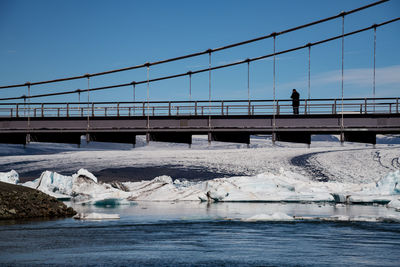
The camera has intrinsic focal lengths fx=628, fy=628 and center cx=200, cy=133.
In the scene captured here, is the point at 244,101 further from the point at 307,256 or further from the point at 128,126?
the point at 307,256

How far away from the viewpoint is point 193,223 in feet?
63.0

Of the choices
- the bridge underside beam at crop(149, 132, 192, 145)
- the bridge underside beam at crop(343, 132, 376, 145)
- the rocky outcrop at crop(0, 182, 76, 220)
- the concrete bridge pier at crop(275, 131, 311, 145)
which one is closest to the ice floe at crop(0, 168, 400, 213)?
the concrete bridge pier at crop(275, 131, 311, 145)

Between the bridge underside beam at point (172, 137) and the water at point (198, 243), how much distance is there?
82.1 feet

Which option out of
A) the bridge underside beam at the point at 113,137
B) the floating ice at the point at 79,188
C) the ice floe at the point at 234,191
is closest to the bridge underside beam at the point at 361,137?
the ice floe at the point at 234,191

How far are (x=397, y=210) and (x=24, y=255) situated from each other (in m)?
17.8

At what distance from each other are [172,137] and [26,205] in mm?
26218

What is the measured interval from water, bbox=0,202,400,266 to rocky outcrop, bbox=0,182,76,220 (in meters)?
1.35

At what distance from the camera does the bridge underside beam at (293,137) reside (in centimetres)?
4320

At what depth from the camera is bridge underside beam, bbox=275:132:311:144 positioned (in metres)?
43.2

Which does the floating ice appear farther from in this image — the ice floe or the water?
the water

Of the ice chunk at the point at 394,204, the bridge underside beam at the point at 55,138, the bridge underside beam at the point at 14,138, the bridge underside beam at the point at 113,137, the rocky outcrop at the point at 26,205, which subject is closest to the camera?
the rocky outcrop at the point at 26,205

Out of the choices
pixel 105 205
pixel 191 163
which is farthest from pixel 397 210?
pixel 191 163

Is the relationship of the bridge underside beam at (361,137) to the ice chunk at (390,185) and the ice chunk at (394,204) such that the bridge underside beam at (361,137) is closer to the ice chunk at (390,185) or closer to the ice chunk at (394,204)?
the ice chunk at (390,185)

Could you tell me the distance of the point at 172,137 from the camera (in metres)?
46.2
